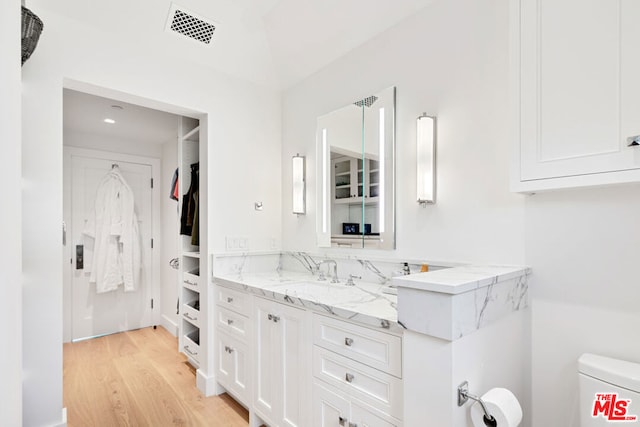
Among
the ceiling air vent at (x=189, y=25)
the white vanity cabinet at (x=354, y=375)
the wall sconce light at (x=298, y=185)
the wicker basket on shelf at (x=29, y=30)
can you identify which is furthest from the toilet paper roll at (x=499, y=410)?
the ceiling air vent at (x=189, y=25)

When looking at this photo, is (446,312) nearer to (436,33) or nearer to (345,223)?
(345,223)

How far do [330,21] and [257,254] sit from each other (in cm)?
187

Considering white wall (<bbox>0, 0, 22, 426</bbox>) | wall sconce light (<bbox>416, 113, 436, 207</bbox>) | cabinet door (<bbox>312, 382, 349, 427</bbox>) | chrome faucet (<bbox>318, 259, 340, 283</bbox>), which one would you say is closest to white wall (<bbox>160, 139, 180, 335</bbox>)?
chrome faucet (<bbox>318, 259, 340, 283</bbox>)

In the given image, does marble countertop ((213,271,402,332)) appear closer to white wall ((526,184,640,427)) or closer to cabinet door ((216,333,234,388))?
cabinet door ((216,333,234,388))

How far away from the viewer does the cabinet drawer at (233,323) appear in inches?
85.1

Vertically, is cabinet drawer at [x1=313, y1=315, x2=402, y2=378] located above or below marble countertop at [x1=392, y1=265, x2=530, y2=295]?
below

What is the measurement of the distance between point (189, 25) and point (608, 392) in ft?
9.66

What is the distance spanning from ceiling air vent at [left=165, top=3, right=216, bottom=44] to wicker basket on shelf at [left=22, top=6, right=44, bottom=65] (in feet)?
2.74

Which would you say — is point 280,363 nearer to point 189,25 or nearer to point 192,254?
point 192,254

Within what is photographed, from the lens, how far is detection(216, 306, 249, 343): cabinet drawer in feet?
7.09

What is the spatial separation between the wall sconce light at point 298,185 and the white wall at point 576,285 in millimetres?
1654

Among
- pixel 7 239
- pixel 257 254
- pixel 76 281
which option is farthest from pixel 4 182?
pixel 76 281

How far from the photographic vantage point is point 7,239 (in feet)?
2.36

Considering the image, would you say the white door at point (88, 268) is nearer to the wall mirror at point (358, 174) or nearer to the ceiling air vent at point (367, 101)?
the wall mirror at point (358, 174)
